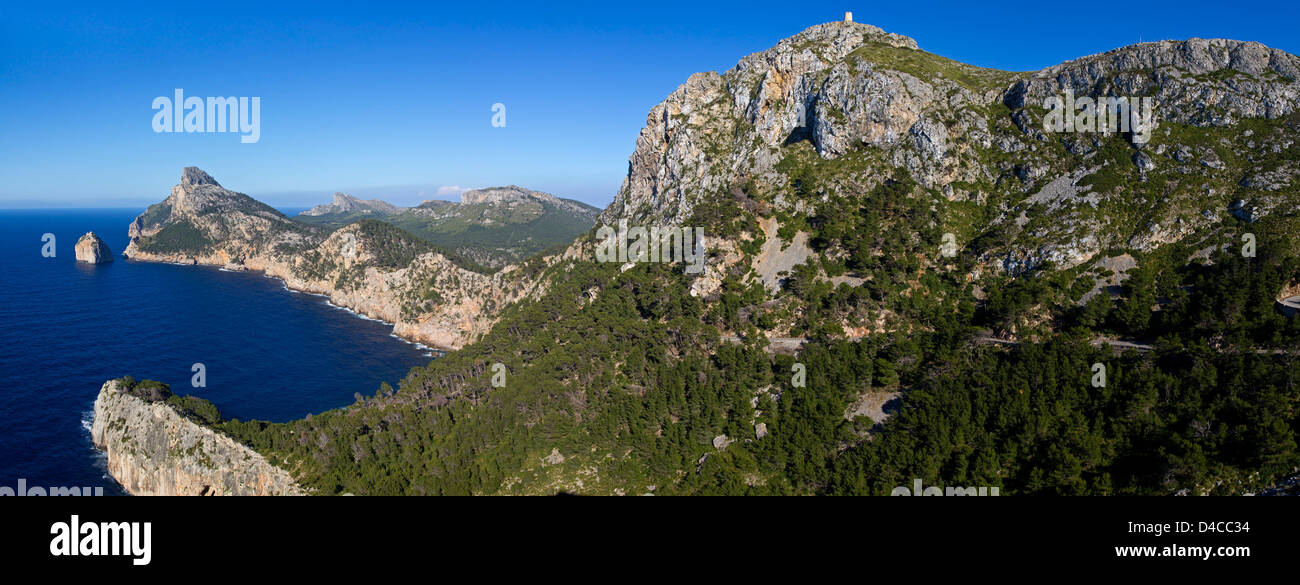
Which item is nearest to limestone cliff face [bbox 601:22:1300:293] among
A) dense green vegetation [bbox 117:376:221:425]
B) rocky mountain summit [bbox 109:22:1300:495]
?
rocky mountain summit [bbox 109:22:1300:495]

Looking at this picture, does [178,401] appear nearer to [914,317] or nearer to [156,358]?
[156,358]

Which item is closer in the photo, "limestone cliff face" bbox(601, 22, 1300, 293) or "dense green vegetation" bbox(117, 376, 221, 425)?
"dense green vegetation" bbox(117, 376, 221, 425)

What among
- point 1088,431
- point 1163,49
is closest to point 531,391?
point 1088,431

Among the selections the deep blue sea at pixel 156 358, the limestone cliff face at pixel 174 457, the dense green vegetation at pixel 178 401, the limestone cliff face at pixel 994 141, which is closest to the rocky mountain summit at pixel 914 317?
the limestone cliff face at pixel 994 141

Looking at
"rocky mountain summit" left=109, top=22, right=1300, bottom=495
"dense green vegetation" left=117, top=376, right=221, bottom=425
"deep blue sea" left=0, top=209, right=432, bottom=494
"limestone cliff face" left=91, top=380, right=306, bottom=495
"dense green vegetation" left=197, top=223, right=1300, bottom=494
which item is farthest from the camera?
"deep blue sea" left=0, top=209, right=432, bottom=494

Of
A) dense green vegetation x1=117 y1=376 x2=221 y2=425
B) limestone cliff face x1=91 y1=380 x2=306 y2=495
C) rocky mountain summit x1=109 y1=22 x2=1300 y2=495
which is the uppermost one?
rocky mountain summit x1=109 y1=22 x2=1300 y2=495

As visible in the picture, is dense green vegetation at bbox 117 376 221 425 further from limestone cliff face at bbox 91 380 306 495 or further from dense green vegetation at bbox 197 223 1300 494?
dense green vegetation at bbox 197 223 1300 494

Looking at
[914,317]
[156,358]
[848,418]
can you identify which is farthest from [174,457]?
[914,317]

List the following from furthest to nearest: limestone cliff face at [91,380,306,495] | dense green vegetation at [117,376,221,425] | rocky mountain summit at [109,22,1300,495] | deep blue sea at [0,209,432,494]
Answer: deep blue sea at [0,209,432,494]
dense green vegetation at [117,376,221,425]
limestone cliff face at [91,380,306,495]
rocky mountain summit at [109,22,1300,495]
